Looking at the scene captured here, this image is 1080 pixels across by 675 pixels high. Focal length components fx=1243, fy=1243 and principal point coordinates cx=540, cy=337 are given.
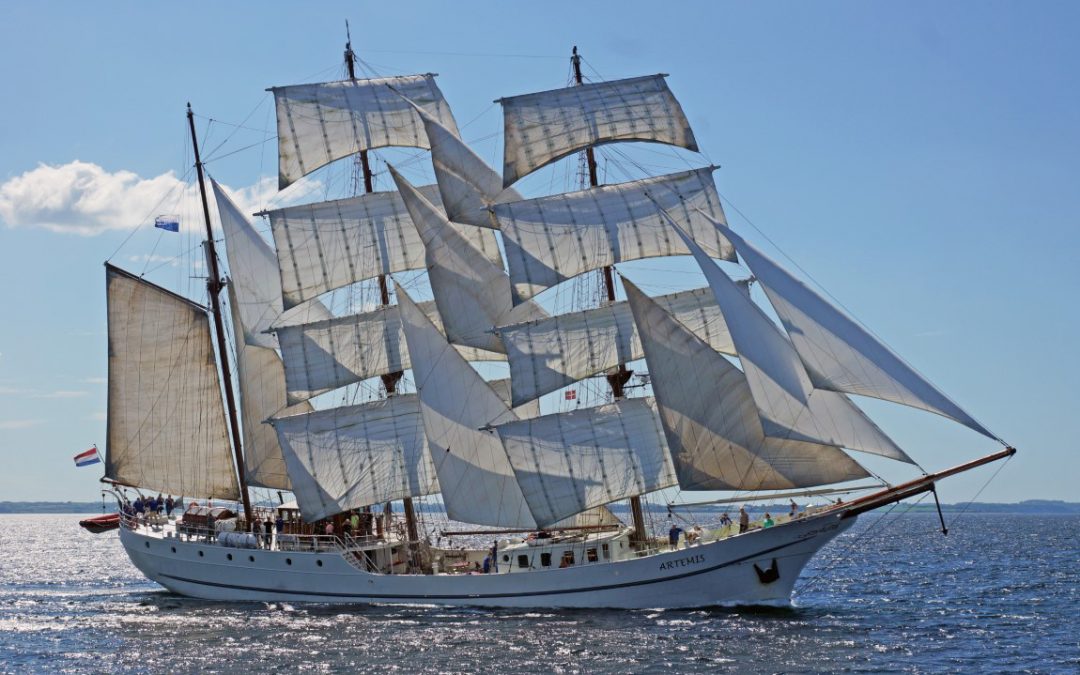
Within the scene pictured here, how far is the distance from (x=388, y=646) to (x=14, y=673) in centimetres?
1007

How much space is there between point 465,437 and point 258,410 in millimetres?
11397

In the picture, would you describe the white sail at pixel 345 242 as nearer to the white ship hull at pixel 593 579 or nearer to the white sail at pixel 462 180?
the white sail at pixel 462 180

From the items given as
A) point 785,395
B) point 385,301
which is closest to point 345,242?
point 385,301

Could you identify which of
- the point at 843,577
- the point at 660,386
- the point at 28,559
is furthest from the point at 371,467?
the point at 28,559

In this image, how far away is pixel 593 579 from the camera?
1631 inches

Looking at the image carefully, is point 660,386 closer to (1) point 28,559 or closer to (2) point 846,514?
(2) point 846,514

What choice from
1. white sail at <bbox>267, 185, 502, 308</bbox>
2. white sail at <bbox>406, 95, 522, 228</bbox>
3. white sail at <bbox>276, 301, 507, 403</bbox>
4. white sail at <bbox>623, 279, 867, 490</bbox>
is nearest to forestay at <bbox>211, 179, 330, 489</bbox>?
white sail at <bbox>276, 301, 507, 403</bbox>

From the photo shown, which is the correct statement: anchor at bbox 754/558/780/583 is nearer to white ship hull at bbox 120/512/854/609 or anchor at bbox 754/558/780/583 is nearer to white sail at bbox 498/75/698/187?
white ship hull at bbox 120/512/854/609

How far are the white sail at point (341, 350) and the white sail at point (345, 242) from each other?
1455 mm

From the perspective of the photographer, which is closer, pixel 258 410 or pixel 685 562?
pixel 685 562

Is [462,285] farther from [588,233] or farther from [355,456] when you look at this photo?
[355,456]

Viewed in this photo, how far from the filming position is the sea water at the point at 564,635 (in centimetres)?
3244

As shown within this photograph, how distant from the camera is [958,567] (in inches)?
2712

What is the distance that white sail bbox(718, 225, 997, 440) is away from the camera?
117 ft
